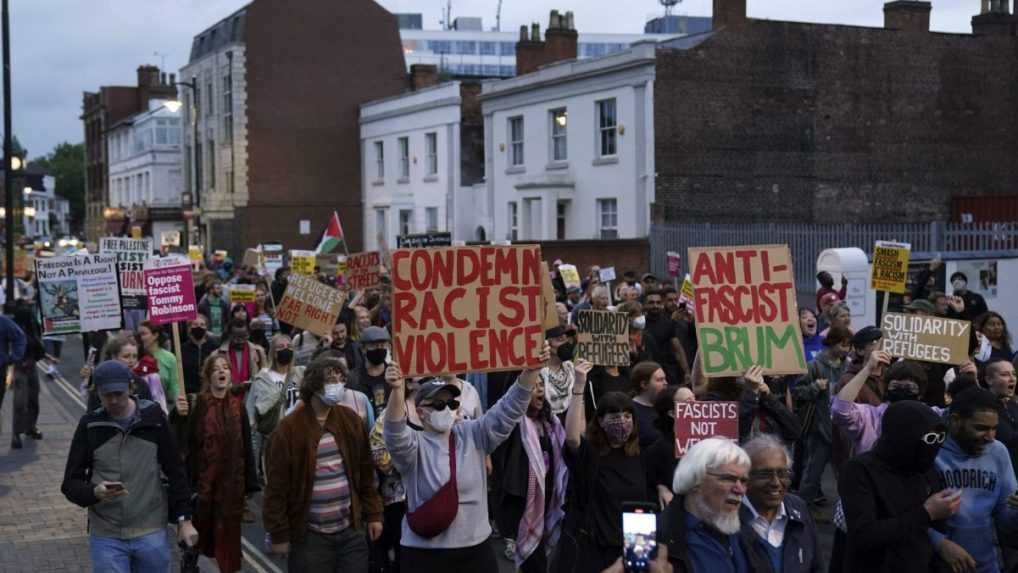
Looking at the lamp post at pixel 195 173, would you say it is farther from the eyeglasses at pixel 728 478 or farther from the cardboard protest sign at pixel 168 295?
the eyeglasses at pixel 728 478

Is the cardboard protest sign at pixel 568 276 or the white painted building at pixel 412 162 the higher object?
the white painted building at pixel 412 162

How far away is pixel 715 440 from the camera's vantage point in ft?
16.3

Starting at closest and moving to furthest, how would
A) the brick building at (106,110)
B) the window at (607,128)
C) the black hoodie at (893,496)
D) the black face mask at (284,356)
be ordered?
the black hoodie at (893,496) → the black face mask at (284,356) → the window at (607,128) → the brick building at (106,110)

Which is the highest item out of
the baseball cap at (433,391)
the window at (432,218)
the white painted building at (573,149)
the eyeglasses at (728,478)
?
the white painted building at (573,149)

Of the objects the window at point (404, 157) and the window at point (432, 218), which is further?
the window at point (404, 157)

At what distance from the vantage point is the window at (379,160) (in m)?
49.1

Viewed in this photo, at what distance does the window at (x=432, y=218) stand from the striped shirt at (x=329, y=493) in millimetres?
35931

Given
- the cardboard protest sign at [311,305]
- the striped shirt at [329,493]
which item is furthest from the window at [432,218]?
the striped shirt at [329,493]

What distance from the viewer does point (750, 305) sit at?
8.87 m

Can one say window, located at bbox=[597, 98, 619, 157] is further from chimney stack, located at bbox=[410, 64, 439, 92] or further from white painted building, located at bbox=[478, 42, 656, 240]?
chimney stack, located at bbox=[410, 64, 439, 92]

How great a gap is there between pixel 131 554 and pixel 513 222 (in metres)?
31.1

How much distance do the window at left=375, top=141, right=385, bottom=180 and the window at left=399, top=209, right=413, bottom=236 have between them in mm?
2610

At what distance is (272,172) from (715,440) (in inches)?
1861

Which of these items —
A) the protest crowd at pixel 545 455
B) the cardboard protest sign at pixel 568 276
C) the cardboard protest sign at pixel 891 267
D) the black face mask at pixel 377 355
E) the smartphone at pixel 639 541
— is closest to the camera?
the smartphone at pixel 639 541
